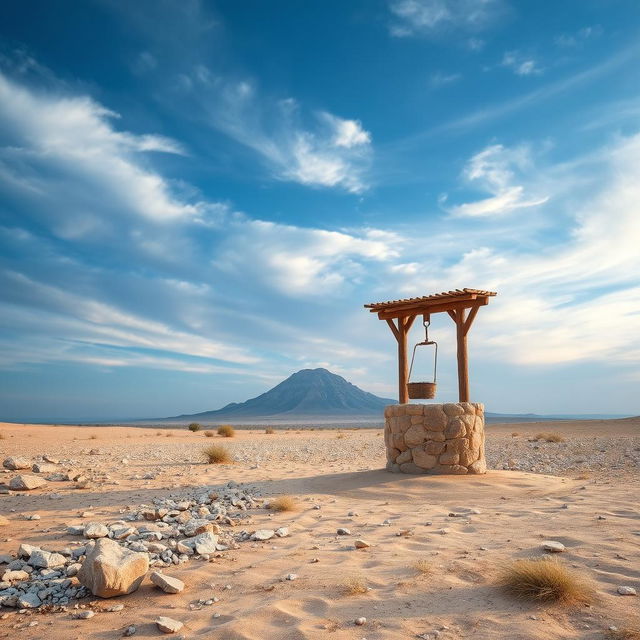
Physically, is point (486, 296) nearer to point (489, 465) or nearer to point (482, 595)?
point (489, 465)

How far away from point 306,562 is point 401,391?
7.26 m

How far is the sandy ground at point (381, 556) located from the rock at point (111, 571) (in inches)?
5.0

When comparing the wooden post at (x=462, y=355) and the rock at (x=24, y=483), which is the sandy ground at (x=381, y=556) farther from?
the wooden post at (x=462, y=355)

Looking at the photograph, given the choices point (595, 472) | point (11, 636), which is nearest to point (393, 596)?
point (11, 636)

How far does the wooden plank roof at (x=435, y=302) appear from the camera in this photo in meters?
11.2

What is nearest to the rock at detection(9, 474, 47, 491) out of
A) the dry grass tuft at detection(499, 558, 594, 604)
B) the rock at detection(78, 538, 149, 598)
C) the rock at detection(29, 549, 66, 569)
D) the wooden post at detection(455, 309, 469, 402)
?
the rock at detection(29, 549, 66, 569)

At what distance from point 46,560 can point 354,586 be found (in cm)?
343

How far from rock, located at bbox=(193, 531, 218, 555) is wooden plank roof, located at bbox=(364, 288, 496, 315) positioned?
24.5ft

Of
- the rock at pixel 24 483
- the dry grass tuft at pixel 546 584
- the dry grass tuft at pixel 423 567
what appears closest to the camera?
the dry grass tuft at pixel 546 584

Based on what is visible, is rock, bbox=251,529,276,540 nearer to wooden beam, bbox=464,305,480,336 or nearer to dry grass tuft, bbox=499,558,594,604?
dry grass tuft, bbox=499,558,594,604

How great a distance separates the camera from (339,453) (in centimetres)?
2044

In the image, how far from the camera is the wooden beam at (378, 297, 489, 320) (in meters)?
11.3

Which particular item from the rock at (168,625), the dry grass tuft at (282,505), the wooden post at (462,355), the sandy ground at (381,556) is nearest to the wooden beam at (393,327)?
the wooden post at (462,355)

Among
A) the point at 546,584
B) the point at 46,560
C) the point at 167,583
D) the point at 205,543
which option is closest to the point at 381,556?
the point at 546,584
